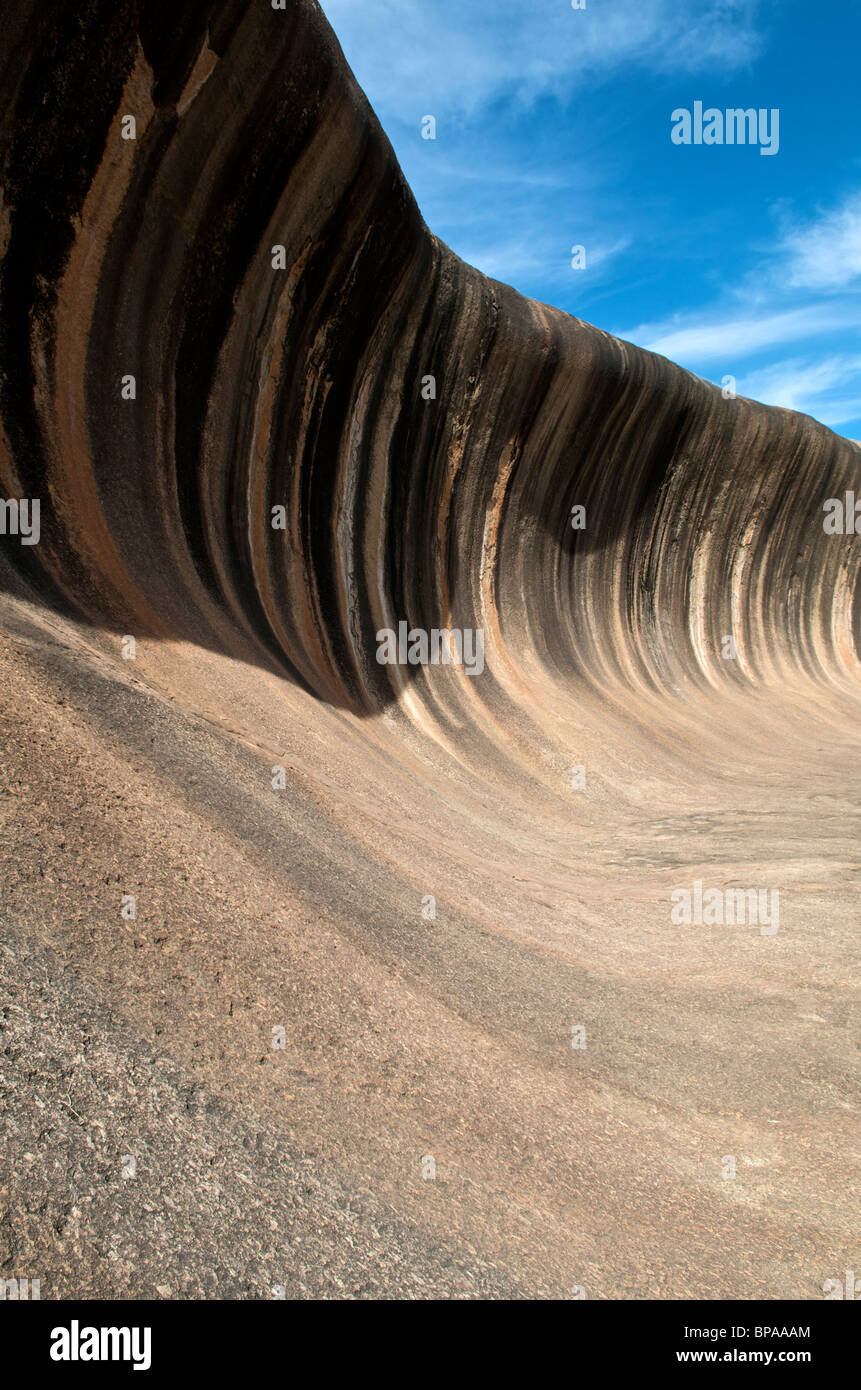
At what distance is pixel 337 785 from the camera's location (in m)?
3.98

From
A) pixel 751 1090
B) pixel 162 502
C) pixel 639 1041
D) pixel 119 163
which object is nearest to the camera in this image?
pixel 751 1090

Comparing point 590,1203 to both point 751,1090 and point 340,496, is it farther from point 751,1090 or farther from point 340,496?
point 340,496

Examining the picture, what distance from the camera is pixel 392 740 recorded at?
18.5ft

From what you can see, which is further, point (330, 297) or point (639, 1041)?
point (330, 297)

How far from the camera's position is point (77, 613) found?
3594 mm

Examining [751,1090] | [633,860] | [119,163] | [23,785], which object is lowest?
[751,1090]

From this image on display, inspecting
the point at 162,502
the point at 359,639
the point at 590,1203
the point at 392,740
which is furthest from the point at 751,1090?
the point at 359,639

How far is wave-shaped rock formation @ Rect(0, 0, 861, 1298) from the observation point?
1.70 metres

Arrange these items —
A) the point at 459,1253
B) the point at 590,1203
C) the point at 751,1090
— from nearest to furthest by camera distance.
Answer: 1. the point at 459,1253
2. the point at 590,1203
3. the point at 751,1090

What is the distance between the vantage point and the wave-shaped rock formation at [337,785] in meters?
1.70

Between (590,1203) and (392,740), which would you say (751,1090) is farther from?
(392,740)

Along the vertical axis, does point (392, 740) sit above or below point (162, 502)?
below

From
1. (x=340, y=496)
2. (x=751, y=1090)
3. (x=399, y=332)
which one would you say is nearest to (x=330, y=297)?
(x=399, y=332)

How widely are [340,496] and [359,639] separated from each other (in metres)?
1.03
